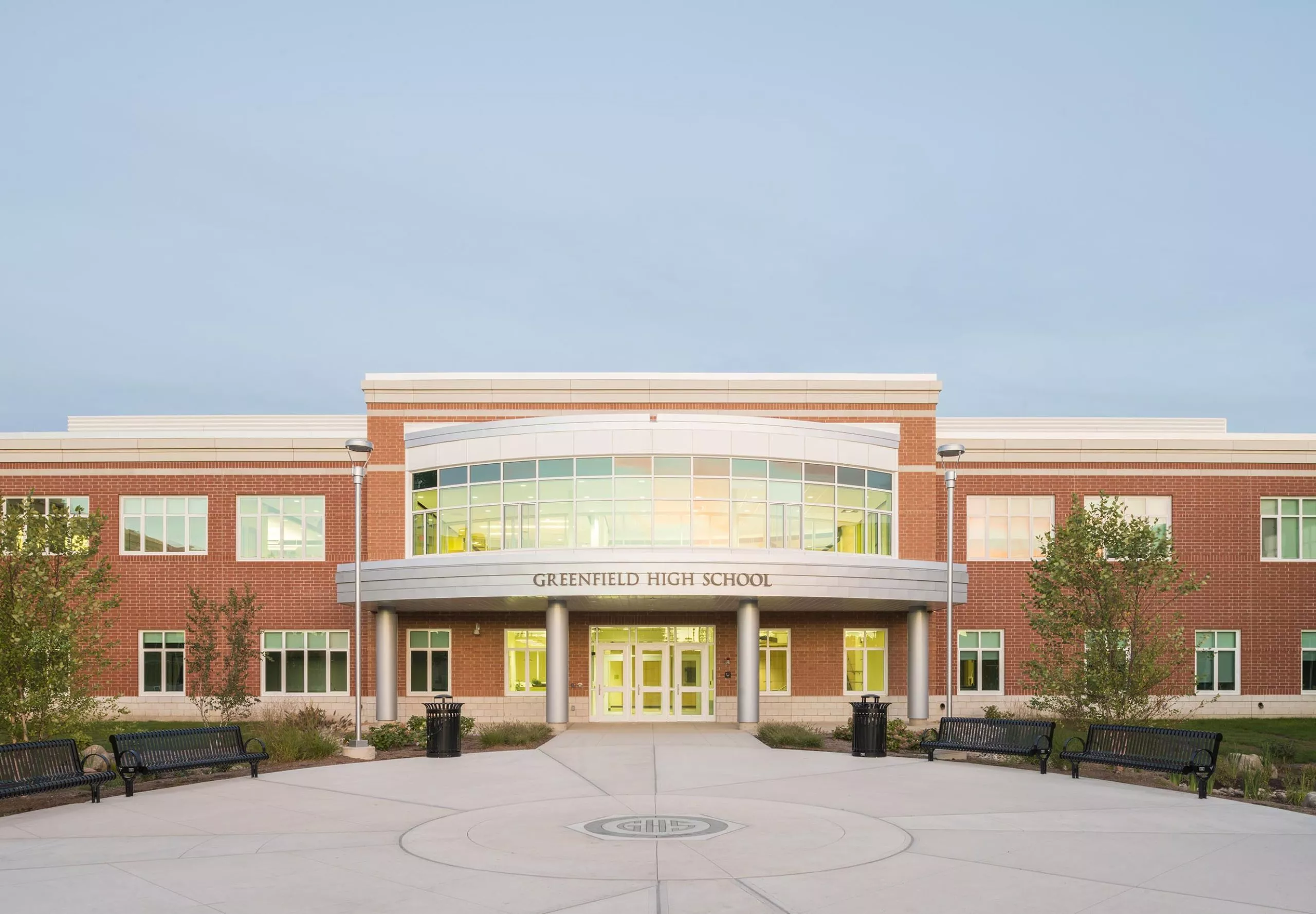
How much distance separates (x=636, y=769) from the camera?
20031mm

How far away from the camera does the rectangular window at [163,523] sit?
3478cm

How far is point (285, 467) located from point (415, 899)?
26.6 m

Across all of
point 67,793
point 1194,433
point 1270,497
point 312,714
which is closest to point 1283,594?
point 1270,497

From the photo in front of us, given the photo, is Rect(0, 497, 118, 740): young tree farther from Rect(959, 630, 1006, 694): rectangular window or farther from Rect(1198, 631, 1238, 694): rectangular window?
Rect(1198, 631, 1238, 694): rectangular window

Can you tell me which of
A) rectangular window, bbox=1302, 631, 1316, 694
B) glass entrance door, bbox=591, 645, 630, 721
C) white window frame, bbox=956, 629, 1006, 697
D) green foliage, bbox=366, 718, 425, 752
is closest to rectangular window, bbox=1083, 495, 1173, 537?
white window frame, bbox=956, 629, 1006, 697

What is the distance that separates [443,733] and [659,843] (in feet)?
32.6

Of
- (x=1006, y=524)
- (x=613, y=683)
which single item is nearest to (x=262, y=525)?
(x=613, y=683)

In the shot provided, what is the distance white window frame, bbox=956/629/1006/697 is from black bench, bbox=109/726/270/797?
21.9 metres

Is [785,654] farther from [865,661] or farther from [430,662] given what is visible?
[430,662]

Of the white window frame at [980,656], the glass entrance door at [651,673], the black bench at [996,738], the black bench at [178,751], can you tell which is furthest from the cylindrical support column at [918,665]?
the black bench at [178,751]

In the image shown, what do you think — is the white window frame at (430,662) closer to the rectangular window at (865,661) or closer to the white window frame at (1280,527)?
the rectangular window at (865,661)

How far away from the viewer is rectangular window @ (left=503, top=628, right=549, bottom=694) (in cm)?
3328

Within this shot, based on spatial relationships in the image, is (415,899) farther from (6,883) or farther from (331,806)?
(331,806)

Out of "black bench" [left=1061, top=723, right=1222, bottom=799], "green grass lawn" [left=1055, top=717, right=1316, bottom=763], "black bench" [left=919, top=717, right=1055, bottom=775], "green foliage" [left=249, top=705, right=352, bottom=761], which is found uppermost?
"black bench" [left=1061, top=723, right=1222, bottom=799]
